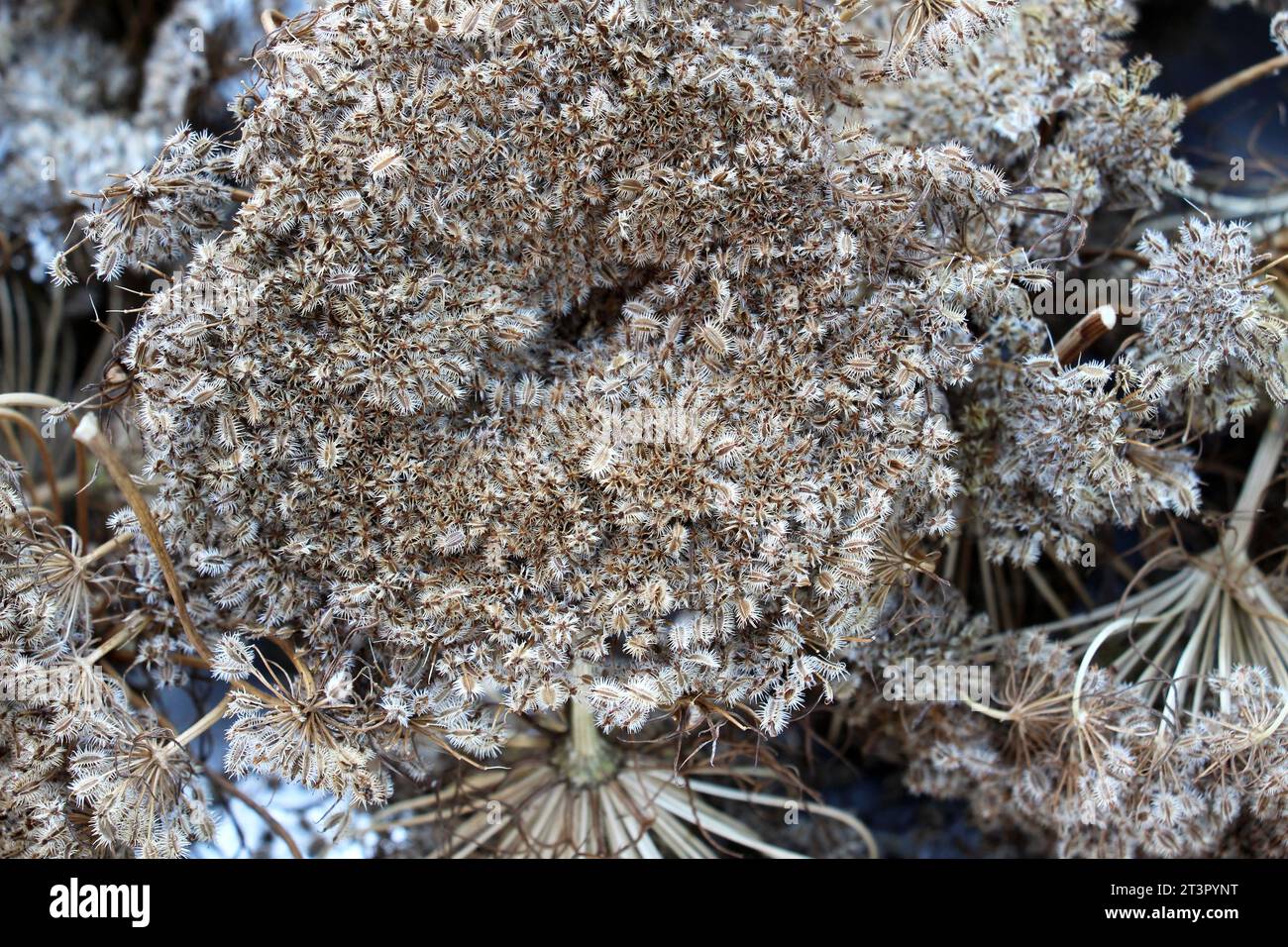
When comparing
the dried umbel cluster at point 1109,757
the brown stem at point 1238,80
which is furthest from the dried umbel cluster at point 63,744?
the brown stem at point 1238,80

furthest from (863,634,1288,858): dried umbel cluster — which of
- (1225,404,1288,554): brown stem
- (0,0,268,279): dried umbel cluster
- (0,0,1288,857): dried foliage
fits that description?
(0,0,268,279): dried umbel cluster

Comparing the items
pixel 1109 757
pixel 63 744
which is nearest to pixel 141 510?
pixel 63 744

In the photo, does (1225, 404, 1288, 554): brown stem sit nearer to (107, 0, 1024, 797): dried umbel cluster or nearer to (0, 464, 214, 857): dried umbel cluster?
(107, 0, 1024, 797): dried umbel cluster

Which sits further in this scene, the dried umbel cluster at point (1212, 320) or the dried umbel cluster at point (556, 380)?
the dried umbel cluster at point (1212, 320)

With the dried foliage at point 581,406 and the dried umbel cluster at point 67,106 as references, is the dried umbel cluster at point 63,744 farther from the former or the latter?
the dried umbel cluster at point 67,106

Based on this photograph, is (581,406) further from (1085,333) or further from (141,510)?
(1085,333)

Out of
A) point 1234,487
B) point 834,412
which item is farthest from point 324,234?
point 1234,487

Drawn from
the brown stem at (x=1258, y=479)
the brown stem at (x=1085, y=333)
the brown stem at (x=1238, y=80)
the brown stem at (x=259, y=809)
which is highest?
the brown stem at (x=1238, y=80)

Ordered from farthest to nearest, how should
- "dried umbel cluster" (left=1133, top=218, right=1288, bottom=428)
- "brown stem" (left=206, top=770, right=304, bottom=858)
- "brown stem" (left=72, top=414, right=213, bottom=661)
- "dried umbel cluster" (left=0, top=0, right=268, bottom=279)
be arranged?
1. "dried umbel cluster" (left=0, top=0, right=268, bottom=279)
2. "brown stem" (left=206, top=770, right=304, bottom=858)
3. "dried umbel cluster" (left=1133, top=218, right=1288, bottom=428)
4. "brown stem" (left=72, top=414, right=213, bottom=661)

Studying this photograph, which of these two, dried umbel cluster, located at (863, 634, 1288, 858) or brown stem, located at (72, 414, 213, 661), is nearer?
brown stem, located at (72, 414, 213, 661)
